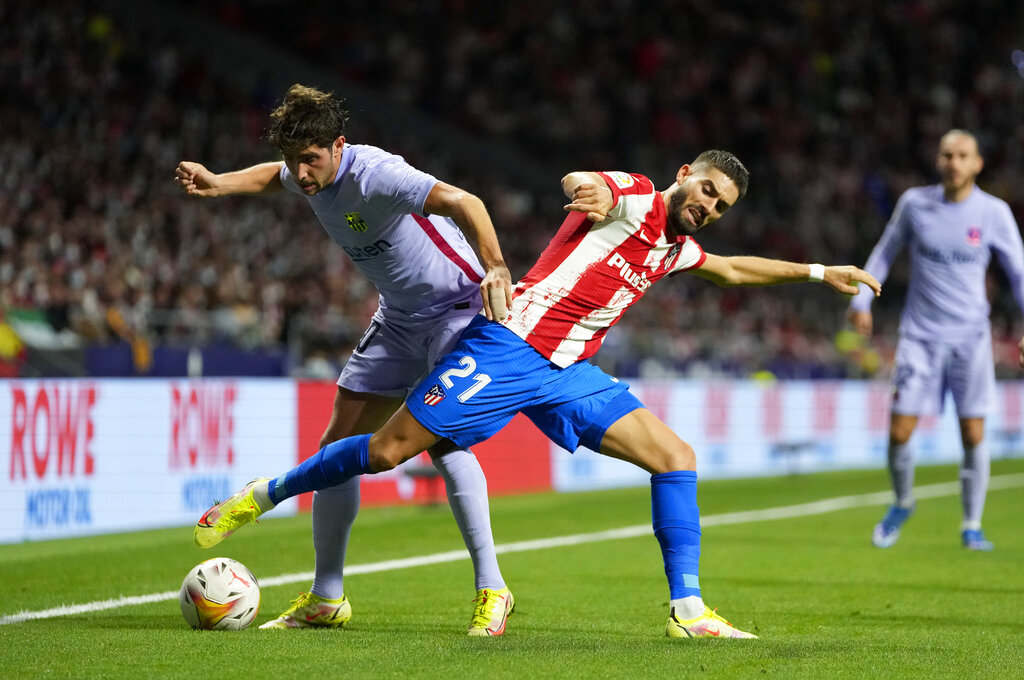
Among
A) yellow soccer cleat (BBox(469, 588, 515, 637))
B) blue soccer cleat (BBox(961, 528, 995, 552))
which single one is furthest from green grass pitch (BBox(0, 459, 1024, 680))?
blue soccer cleat (BBox(961, 528, 995, 552))

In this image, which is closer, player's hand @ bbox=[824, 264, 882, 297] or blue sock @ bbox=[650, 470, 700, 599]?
blue sock @ bbox=[650, 470, 700, 599]

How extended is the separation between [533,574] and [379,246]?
2.96 metres

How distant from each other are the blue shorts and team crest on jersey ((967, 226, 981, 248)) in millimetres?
4474

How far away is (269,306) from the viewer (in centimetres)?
1627

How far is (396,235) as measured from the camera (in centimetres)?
528

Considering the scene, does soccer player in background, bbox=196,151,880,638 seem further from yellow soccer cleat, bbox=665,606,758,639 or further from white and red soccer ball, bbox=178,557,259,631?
white and red soccer ball, bbox=178,557,259,631

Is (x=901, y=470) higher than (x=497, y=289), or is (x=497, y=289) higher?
(x=497, y=289)

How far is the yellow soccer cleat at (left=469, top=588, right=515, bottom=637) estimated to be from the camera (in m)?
5.20

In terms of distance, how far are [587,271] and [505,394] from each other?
2.00ft

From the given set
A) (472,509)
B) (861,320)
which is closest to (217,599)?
(472,509)

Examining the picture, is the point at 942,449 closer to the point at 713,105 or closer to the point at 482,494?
the point at 713,105

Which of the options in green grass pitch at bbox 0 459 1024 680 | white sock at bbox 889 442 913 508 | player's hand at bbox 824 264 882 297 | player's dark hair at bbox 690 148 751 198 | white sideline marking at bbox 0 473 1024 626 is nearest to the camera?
green grass pitch at bbox 0 459 1024 680

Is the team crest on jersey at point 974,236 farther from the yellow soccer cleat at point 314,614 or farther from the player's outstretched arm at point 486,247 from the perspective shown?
the yellow soccer cleat at point 314,614

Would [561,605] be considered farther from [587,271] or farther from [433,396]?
[587,271]
